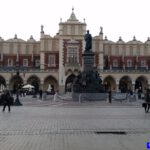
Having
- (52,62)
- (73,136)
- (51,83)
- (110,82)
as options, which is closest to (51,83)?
(51,83)

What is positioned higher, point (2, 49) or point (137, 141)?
point (2, 49)

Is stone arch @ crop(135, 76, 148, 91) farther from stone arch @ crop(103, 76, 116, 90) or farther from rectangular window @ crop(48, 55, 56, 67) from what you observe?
rectangular window @ crop(48, 55, 56, 67)

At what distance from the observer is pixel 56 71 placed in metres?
78.9

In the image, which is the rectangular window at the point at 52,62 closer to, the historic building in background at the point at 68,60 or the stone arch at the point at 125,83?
the historic building in background at the point at 68,60

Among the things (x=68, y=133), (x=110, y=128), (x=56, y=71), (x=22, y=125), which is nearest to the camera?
(x=68, y=133)

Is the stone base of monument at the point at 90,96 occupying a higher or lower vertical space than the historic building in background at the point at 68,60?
lower

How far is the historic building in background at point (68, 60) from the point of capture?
7844 cm

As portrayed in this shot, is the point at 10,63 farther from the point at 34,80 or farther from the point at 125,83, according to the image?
the point at 125,83

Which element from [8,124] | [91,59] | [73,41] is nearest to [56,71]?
[73,41]

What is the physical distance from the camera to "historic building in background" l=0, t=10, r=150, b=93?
3088 inches

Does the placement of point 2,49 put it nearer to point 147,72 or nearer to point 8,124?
point 147,72

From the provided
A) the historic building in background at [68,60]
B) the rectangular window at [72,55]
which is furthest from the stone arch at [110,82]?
the rectangular window at [72,55]

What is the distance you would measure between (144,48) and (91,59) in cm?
4621

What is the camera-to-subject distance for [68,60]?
79062mm
